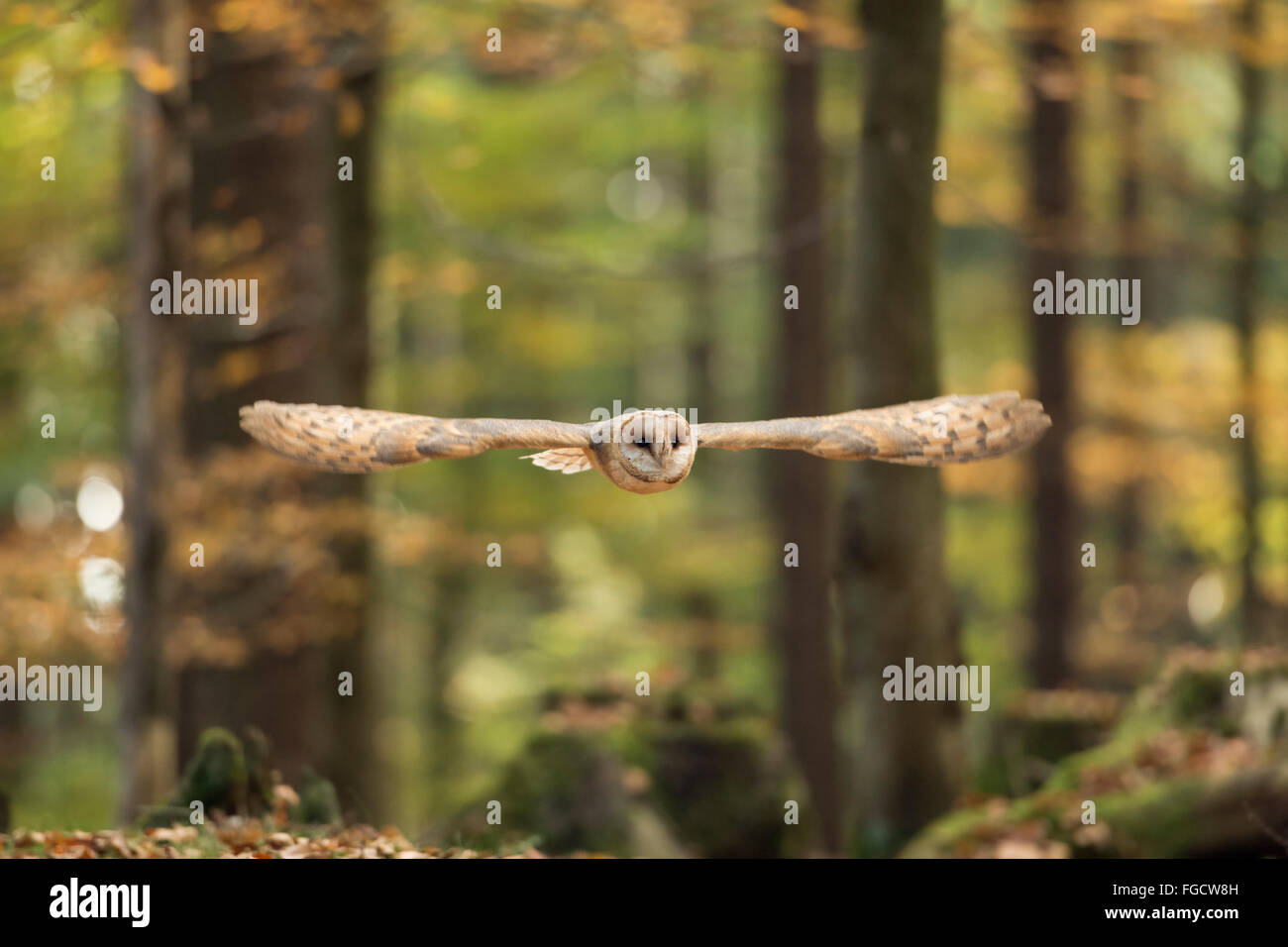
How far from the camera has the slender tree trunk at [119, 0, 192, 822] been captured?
27.2 ft

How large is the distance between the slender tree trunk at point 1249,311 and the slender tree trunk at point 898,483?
6.70m

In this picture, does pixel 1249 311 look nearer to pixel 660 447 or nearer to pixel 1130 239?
pixel 1130 239

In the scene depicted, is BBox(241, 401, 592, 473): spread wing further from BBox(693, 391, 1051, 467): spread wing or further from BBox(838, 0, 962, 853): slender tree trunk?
BBox(838, 0, 962, 853): slender tree trunk

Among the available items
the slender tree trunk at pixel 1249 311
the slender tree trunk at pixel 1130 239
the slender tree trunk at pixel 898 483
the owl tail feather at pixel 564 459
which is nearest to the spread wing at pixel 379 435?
the owl tail feather at pixel 564 459

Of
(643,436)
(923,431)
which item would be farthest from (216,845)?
(923,431)

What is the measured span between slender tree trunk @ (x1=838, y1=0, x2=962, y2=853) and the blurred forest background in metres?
0.03

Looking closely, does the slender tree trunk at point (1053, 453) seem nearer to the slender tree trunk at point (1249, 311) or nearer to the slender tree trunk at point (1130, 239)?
the slender tree trunk at point (1130, 239)

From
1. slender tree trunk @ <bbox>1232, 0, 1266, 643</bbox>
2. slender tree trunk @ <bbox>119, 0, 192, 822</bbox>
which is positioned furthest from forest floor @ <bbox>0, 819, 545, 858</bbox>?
slender tree trunk @ <bbox>1232, 0, 1266, 643</bbox>

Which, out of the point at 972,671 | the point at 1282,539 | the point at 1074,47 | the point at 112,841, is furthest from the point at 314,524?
the point at 1282,539

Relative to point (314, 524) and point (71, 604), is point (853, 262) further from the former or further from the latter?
point (71, 604)

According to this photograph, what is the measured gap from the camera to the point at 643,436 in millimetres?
5098

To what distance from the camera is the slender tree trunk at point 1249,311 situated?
43.5 feet

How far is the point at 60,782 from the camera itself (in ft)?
54.9

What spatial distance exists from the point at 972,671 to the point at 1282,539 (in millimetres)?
4565
